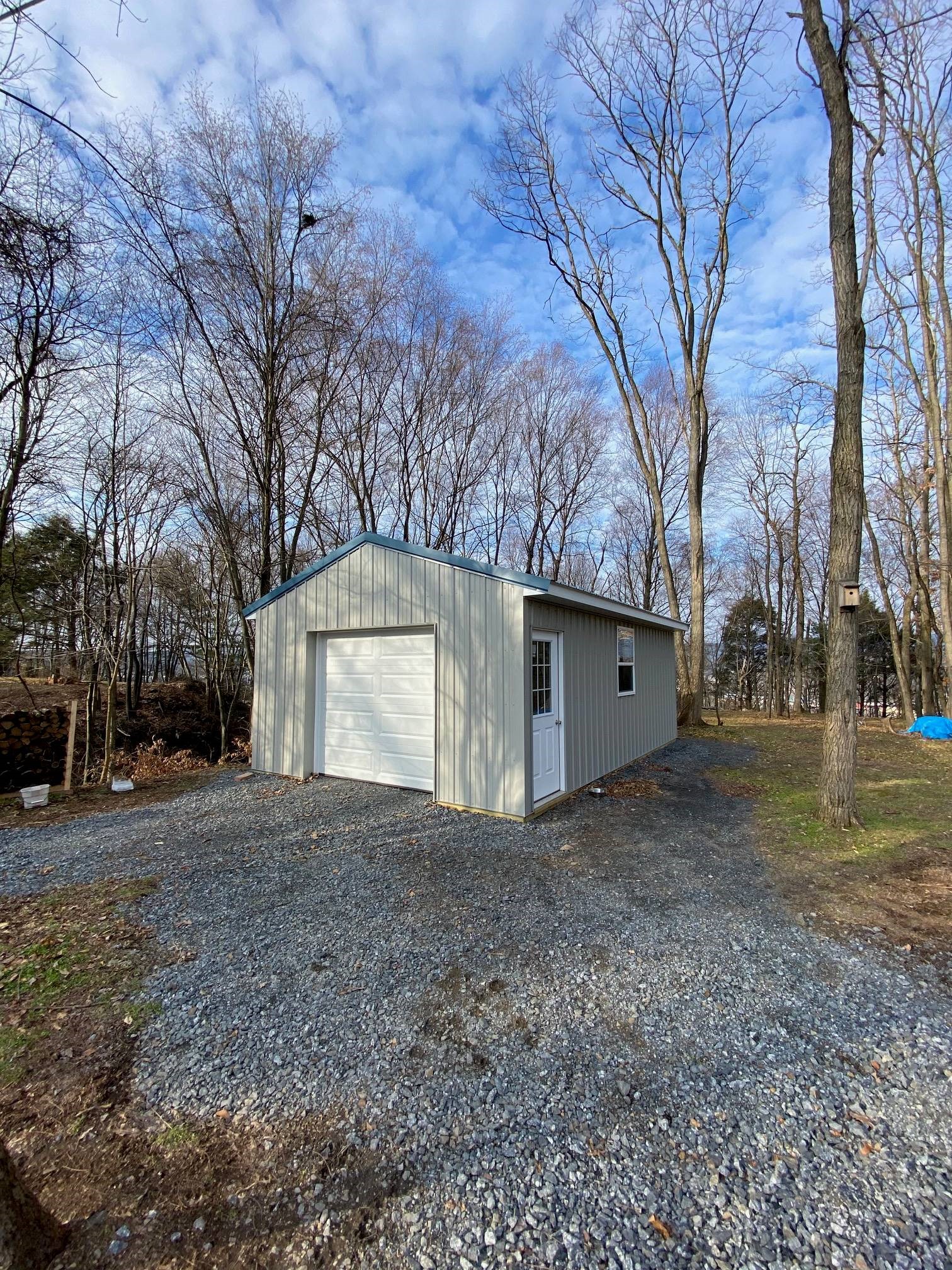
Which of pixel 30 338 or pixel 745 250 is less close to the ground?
pixel 745 250

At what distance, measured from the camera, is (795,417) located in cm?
1490

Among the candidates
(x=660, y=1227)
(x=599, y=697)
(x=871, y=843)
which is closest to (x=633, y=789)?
(x=599, y=697)

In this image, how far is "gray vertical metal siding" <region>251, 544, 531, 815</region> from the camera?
5.09 m

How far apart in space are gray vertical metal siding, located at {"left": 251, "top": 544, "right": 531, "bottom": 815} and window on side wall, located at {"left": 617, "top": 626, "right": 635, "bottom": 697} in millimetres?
3100

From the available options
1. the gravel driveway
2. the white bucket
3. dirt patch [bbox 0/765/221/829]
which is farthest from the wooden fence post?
the gravel driveway

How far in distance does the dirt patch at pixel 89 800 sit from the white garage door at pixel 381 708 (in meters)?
1.84

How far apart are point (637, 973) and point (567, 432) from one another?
1636 centimetres

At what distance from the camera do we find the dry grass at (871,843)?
10.7 ft

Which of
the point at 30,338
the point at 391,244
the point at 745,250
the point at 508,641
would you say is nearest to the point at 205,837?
the point at 508,641

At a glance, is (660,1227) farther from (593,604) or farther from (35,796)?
(35,796)

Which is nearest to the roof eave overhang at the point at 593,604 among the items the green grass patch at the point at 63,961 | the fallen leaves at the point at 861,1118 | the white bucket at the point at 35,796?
the fallen leaves at the point at 861,1118

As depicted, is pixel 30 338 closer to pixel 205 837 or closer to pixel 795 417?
pixel 205 837

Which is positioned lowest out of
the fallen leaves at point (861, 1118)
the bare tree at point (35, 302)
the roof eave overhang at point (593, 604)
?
the fallen leaves at point (861, 1118)

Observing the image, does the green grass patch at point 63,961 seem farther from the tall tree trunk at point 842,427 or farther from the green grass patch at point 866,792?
the tall tree trunk at point 842,427
